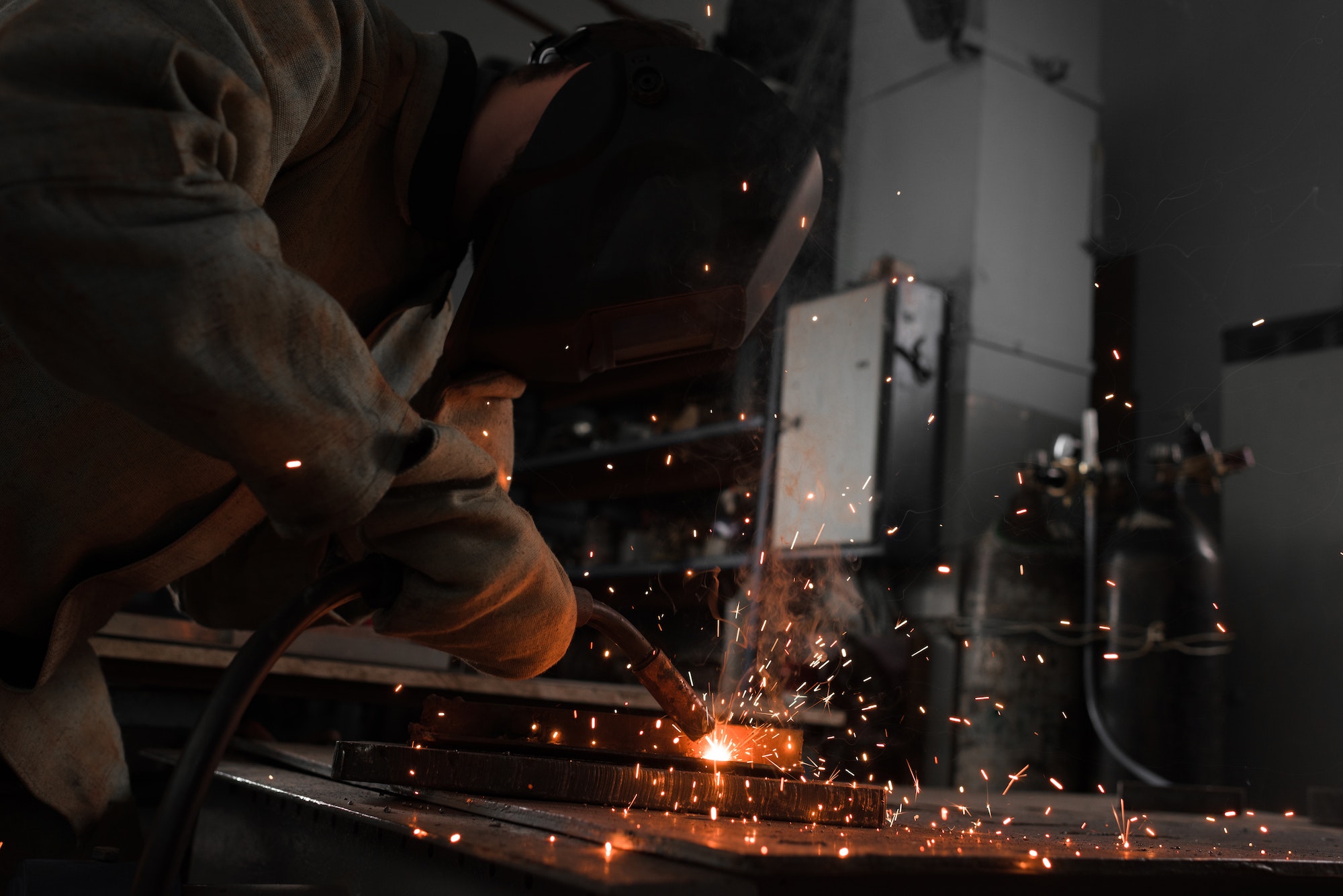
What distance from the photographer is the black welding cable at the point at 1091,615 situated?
2.98 m

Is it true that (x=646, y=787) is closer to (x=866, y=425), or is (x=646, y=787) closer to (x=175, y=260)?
(x=175, y=260)

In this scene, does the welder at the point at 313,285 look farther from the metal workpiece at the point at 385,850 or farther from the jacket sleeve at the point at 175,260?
the metal workpiece at the point at 385,850

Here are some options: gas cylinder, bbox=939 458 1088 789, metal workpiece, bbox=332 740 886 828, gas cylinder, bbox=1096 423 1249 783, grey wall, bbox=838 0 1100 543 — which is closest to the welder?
metal workpiece, bbox=332 740 886 828

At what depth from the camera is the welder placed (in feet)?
2.19

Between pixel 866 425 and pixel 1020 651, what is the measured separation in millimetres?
861

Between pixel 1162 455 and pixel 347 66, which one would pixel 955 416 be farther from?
pixel 347 66

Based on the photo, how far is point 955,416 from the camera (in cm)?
374

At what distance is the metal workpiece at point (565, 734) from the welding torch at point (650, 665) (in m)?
0.02

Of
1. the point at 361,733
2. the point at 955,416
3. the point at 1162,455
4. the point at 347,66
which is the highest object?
the point at 955,416

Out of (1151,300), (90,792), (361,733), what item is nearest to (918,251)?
(1151,300)

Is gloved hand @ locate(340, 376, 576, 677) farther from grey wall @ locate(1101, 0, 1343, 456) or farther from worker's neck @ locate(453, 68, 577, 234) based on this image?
grey wall @ locate(1101, 0, 1343, 456)

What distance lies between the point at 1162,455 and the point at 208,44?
2890mm

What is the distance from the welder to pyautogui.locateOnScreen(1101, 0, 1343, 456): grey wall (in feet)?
4.15

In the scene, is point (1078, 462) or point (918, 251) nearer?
point (1078, 462)
